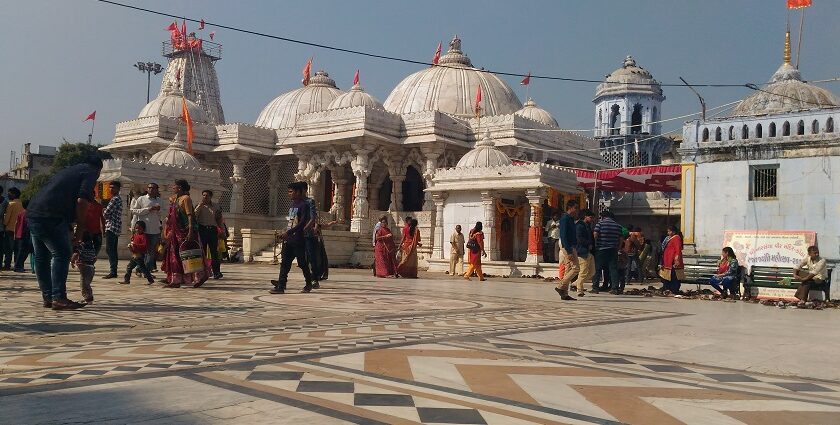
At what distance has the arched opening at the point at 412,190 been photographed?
35.0 meters

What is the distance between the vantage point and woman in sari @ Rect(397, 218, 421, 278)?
16.0 metres

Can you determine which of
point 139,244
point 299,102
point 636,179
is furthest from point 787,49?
point 299,102

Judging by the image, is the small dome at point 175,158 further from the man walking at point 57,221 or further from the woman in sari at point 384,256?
the man walking at point 57,221

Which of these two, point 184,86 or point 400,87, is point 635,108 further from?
point 184,86

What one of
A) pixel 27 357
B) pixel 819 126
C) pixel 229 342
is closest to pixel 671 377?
pixel 229 342

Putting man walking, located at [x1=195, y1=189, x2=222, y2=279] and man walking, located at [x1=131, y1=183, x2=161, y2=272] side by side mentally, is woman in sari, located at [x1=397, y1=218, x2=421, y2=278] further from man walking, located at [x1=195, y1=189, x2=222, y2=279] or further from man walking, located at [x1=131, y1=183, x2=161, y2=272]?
man walking, located at [x1=131, y1=183, x2=161, y2=272]

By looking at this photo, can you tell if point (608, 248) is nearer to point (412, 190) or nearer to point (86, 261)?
point (86, 261)

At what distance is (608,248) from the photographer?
12758 millimetres

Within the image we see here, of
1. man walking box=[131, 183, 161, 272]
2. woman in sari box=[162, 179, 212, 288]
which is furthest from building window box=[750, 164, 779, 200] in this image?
man walking box=[131, 183, 161, 272]

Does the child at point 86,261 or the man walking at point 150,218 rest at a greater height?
the man walking at point 150,218

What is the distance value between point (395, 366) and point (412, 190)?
102ft

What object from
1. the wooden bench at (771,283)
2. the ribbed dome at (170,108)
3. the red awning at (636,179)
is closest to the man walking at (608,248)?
the wooden bench at (771,283)

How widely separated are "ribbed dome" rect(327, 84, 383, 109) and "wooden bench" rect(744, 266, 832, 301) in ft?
70.9

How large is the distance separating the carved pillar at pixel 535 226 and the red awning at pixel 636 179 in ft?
12.9
